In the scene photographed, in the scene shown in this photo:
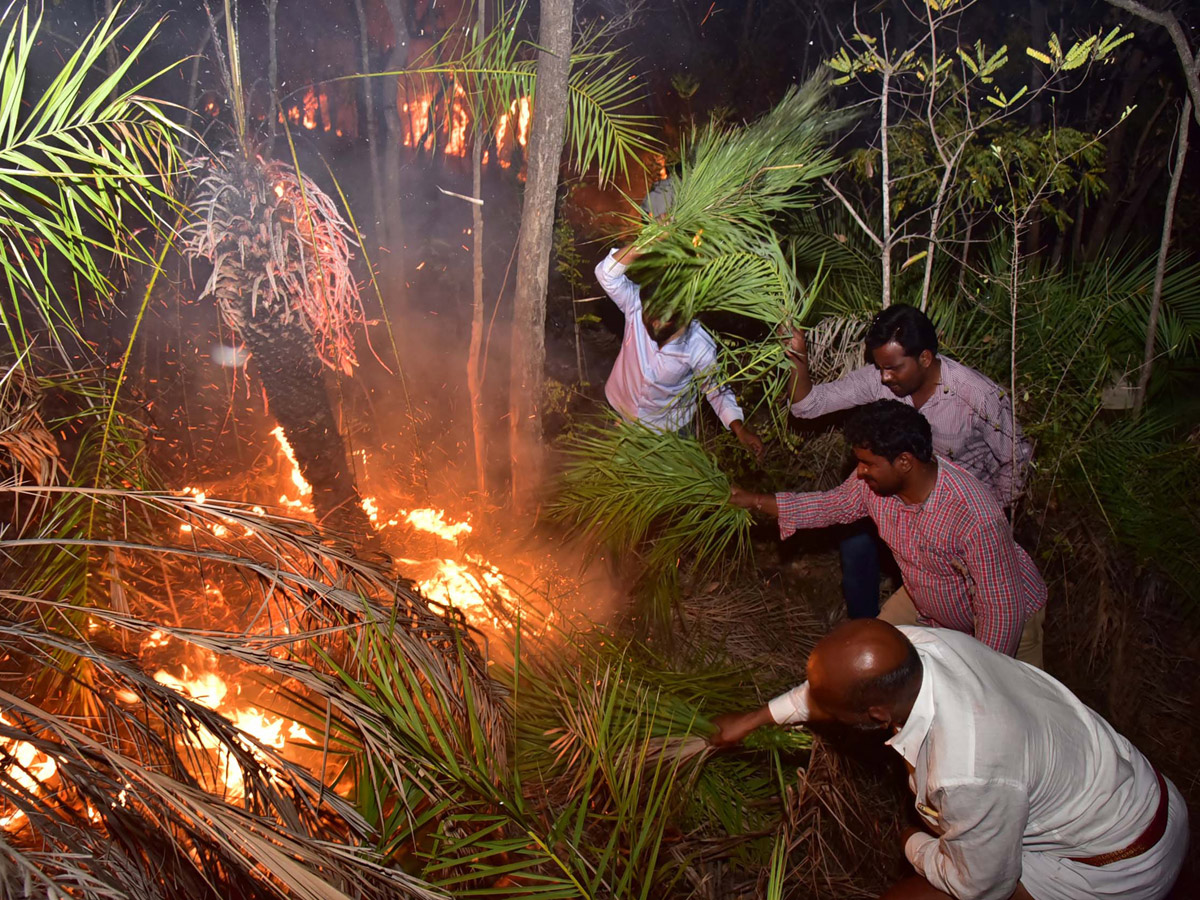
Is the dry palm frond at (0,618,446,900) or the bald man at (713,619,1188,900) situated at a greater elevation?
the dry palm frond at (0,618,446,900)

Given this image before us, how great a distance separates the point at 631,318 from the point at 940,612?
1.89m

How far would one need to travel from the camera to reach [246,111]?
8.91 feet

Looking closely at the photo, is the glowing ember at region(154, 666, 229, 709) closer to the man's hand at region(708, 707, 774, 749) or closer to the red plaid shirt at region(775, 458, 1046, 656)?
the man's hand at region(708, 707, 774, 749)

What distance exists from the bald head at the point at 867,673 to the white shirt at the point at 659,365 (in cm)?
178

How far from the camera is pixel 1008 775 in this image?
176cm

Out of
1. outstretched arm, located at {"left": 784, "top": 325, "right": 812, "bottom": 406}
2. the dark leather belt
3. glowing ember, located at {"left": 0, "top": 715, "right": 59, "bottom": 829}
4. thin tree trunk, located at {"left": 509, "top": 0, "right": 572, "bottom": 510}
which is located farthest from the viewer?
thin tree trunk, located at {"left": 509, "top": 0, "right": 572, "bottom": 510}

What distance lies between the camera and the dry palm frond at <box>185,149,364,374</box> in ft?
8.93

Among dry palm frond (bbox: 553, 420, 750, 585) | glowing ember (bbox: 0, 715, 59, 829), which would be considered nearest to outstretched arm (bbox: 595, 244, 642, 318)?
dry palm frond (bbox: 553, 420, 750, 585)

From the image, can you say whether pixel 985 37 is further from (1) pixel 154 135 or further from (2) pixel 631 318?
(1) pixel 154 135

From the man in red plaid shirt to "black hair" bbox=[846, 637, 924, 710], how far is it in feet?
2.40

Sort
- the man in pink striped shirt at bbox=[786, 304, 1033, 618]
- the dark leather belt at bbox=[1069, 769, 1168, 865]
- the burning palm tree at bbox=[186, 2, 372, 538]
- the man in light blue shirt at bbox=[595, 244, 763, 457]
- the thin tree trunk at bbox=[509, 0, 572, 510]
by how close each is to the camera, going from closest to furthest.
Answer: the dark leather belt at bbox=[1069, 769, 1168, 865] → the burning palm tree at bbox=[186, 2, 372, 538] → the man in pink striped shirt at bbox=[786, 304, 1033, 618] → the thin tree trunk at bbox=[509, 0, 572, 510] → the man in light blue shirt at bbox=[595, 244, 763, 457]

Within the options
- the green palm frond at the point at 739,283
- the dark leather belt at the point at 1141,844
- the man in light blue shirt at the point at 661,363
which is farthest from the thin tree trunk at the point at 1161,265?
the dark leather belt at the point at 1141,844

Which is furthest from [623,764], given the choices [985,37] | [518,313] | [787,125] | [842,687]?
[985,37]

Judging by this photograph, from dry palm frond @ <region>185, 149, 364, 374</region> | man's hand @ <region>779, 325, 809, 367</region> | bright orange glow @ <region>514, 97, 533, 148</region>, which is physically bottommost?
man's hand @ <region>779, 325, 809, 367</region>
